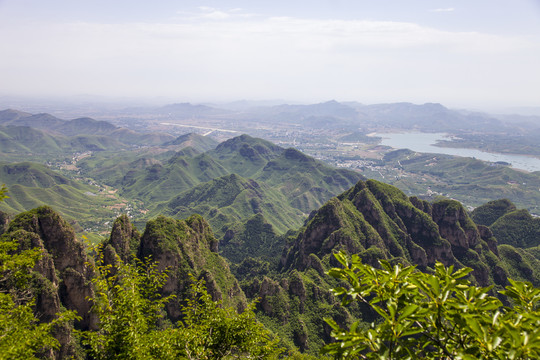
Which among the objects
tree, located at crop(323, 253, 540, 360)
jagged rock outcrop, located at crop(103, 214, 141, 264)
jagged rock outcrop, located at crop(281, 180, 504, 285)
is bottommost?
jagged rock outcrop, located at crop(281, 180, 504, 285)

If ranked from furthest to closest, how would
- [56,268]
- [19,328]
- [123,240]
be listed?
[123,240] → [56,268] → [19,328]

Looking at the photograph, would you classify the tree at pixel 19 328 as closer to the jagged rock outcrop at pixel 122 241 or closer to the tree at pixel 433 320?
the tree at pixel 433 320

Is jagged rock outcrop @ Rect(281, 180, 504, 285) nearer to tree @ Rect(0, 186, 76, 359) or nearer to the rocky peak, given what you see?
the rocky peak

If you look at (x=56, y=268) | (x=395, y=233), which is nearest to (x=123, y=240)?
(x=56, y=268)

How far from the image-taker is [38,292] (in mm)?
48000

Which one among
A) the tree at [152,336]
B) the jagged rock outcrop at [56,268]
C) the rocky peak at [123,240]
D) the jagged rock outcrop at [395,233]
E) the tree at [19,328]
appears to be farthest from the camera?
the jagged rock outcrop at [395,233]

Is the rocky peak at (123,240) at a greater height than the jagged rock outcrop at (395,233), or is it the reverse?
the rocky peak at (123,240)

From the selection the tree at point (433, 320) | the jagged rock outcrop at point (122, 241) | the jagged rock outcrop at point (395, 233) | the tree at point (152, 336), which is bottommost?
the jagged rock outcrop at point (395, 233)

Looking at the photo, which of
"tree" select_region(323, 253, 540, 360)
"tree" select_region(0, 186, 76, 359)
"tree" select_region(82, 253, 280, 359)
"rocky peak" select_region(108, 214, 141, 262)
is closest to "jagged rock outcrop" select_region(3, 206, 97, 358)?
"rocky peak" select_region(108, 214, 141, 262)

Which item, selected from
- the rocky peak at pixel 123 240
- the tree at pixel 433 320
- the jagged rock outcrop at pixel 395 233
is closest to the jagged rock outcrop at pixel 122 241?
the rocky peak at pixel 123 240

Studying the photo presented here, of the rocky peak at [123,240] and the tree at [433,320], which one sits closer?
the tree at [433,320]

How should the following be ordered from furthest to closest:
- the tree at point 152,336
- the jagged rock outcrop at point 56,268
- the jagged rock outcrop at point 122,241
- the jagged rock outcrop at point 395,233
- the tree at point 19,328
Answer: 1. the jagged rock outcrop at point 395,233
2. the jagged rock outcrop at point 122,241
3. the jagged rock outcrop at point 56,268
4. the tree at point 152,336
5. the tree at point 19,328

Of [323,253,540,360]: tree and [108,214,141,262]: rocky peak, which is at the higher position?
[323,253,540,360]: tree

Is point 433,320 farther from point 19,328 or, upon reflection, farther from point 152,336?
point 19,328
